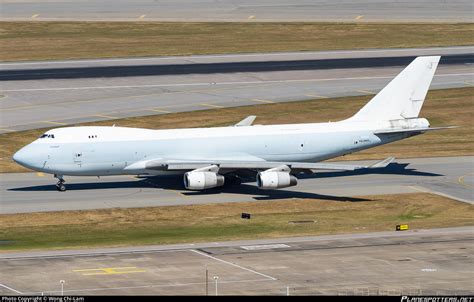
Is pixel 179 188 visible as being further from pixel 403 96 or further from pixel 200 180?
pixel 403 96

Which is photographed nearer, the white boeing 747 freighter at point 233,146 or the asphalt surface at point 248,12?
the white boeing 747 freighter at point 233,146

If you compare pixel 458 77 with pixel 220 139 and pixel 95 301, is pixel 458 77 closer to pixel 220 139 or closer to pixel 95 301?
pixel 220 139

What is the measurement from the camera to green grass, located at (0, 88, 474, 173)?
350ft

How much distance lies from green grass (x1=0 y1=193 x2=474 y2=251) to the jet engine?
123 cm

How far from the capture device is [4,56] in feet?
509

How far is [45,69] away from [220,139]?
59.0m

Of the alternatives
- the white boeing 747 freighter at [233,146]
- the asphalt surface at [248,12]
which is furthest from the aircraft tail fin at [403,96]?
the asphalt surface at [248,12]

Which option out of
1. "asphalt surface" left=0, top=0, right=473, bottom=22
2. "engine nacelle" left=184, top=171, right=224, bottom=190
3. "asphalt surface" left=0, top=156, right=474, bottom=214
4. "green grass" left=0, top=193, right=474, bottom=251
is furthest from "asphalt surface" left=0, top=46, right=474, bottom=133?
"green grass" left=0, top=193, right=474, bottom=251

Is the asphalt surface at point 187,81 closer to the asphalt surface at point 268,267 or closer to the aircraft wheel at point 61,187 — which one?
the aircraft wheel at point 61,187

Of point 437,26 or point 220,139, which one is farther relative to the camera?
point 437,26

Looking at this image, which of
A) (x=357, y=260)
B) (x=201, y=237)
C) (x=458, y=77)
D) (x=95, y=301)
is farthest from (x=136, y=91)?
(x=95, y=301)

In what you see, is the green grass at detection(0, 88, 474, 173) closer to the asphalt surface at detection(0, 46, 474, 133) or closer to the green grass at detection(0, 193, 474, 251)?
the asphalt surface at detection(0, 46, 474, 133)

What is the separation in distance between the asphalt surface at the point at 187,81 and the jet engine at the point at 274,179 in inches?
1373

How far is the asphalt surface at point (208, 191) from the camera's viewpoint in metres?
87.4
